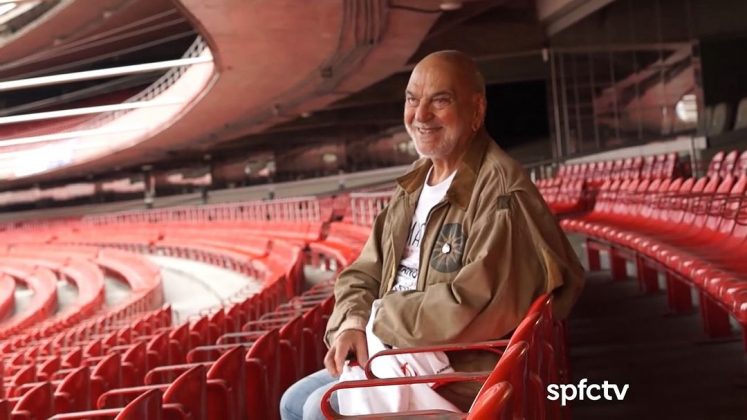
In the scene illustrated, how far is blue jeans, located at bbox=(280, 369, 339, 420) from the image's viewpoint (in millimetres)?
2662

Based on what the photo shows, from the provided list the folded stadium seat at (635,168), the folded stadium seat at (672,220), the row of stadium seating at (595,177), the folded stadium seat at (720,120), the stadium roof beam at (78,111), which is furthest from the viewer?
the stadium roof beam at (78,111)

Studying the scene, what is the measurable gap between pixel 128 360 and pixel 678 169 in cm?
672

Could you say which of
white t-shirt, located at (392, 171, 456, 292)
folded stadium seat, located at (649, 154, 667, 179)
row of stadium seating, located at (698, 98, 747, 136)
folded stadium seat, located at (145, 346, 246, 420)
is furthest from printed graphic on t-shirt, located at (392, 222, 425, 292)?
row of stadium seating, located at (698, 98, 747, 136)

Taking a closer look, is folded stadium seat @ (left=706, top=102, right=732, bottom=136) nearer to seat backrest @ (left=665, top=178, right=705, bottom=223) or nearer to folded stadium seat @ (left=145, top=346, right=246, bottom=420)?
seat backrest @ (left=665, top=178, right=705, bottom=223)

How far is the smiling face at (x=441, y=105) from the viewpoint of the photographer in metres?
2.72

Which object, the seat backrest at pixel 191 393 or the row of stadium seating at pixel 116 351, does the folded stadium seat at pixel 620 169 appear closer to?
the row of stadium seating at pixel 116 351

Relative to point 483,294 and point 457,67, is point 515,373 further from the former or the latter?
point 457,67

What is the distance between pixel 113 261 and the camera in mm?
18906

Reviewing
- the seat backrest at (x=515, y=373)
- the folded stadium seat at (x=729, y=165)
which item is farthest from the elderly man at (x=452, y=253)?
the folded stadium seat at (x=729, y=165)

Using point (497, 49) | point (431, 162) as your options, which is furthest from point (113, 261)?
point (431, 162)

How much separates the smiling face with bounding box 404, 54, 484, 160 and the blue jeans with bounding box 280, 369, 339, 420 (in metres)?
0.72

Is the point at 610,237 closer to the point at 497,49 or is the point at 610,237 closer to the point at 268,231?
the point at 268,231

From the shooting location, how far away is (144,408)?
8.68 ft

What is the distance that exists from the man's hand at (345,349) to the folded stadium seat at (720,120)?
37.6 ft
